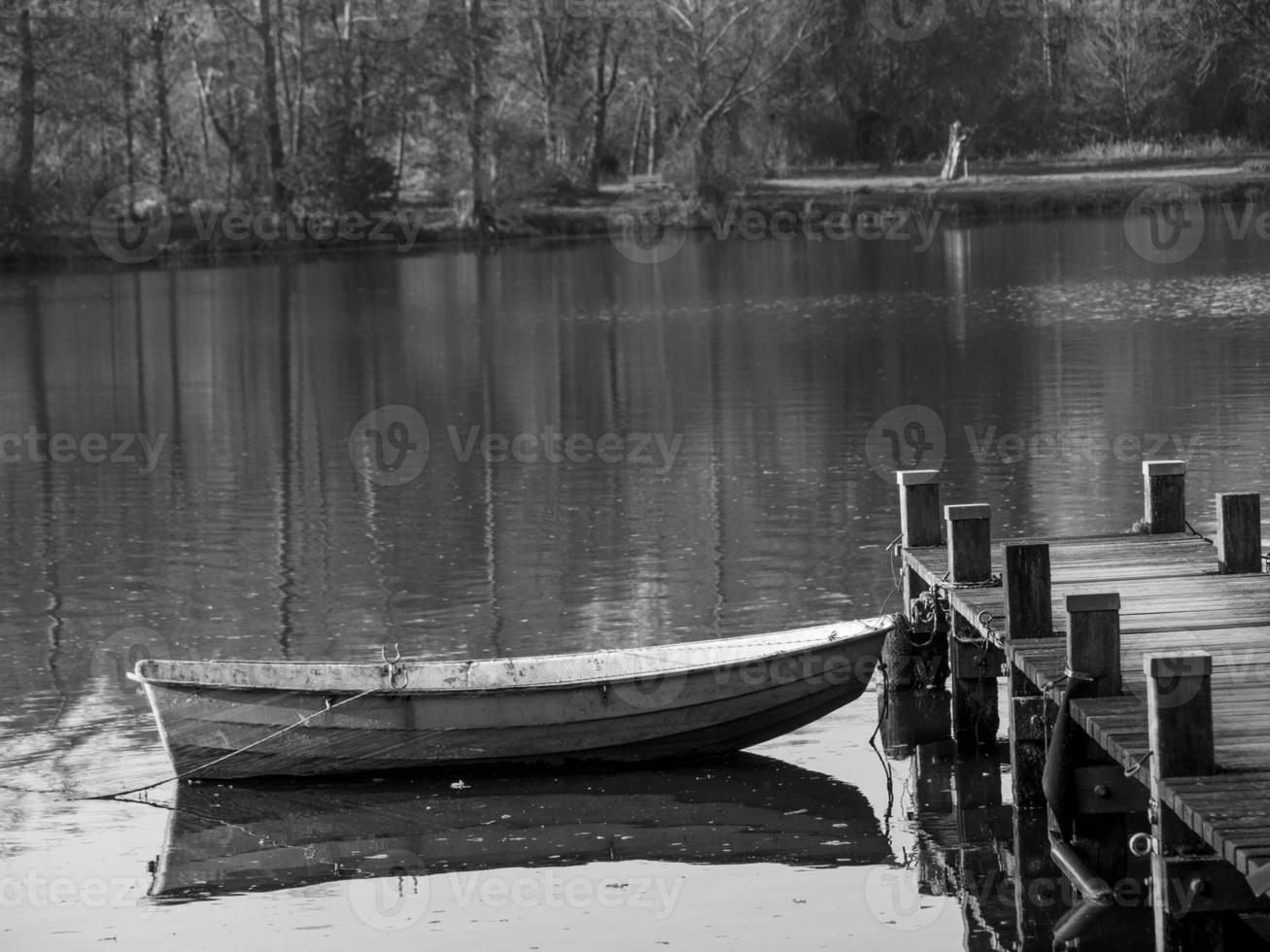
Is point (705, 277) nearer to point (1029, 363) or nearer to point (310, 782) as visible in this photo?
point (1029, 363)

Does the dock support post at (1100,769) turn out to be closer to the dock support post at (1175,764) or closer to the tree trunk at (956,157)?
the dock support post at (1175,764)

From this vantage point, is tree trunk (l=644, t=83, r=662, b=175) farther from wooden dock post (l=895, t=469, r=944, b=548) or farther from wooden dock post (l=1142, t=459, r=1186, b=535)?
wooden dock post (l=1142, t=459, r=1186, b=535)

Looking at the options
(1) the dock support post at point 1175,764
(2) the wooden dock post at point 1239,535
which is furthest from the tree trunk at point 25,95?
(1) the dock support post at point 1175,764

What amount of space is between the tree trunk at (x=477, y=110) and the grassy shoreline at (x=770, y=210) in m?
0.86

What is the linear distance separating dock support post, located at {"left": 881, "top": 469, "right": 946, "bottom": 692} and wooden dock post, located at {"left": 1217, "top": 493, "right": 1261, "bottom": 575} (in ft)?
8.20

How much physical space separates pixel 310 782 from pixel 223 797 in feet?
2.20

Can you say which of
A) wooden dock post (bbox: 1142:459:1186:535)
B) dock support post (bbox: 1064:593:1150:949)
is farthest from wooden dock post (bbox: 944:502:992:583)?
dock support post (bbox: 1064:593:1150:949)

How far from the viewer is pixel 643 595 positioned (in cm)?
2064

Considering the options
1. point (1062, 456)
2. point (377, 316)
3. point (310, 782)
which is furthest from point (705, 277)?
point (310, 782)

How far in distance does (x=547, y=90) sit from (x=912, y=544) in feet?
225

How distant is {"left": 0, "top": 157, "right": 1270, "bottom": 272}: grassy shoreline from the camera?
74.9 metres

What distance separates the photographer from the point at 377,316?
50406mm

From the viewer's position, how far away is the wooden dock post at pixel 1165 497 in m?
16.7

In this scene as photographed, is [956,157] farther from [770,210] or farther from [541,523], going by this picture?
[541,523]
